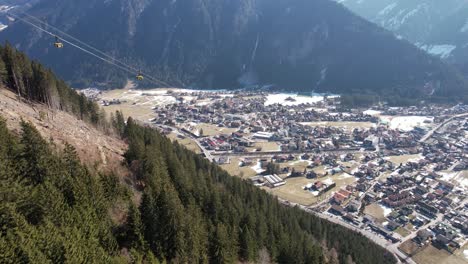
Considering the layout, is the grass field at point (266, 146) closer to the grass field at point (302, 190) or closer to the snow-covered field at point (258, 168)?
the snow-covered field at point (258, 168)

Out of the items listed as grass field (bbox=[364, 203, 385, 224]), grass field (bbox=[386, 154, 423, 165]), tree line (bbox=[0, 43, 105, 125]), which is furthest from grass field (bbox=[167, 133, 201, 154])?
grass field (bbox=[386, 154, 423, 165])

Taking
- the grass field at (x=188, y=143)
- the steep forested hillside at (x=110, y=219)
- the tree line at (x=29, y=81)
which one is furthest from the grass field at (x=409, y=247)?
the tree line at (x=29, y=81)

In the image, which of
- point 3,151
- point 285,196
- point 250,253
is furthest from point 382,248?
point 3,151

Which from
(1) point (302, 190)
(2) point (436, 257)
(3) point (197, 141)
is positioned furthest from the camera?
(3) point (197, 141)

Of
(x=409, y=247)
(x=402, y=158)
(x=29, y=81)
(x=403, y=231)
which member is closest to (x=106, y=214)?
(x=29, y=81)

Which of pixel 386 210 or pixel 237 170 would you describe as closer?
pixel 386 210

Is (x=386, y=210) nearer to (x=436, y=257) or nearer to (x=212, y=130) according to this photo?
(x=436, y=257)

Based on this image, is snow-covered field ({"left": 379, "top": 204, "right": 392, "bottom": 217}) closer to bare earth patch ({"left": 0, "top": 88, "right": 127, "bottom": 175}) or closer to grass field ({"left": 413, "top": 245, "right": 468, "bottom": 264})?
grass field ({"left": 413, "top": 245, "right": 468, "bottom": 264})
